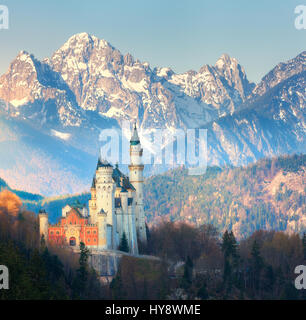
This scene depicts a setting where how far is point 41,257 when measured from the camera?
195 meters
